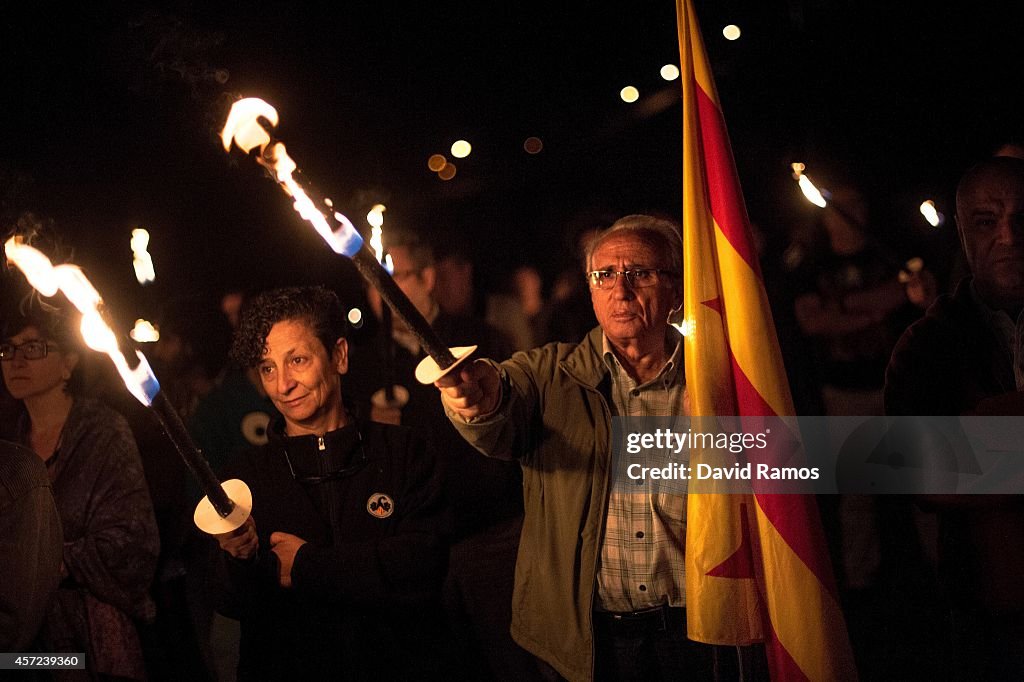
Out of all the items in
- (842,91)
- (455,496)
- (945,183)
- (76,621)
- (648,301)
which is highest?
(842,91)

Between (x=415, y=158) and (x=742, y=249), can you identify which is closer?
(x=742, y=249)

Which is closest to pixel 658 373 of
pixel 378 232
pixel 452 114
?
pixel 378 232

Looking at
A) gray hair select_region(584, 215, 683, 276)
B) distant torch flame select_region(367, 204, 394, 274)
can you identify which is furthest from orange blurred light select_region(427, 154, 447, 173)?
gray hair select_region(584, 215, 683, 276)

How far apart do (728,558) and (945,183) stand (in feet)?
6.18

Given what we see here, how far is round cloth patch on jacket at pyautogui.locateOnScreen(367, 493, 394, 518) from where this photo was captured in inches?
110

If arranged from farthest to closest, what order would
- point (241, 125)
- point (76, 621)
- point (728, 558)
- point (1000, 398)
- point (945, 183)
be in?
1. point (945, 183)
2. point (76, 621)
3. point (1000, 398)
4. point (728, 558)
5. point (241, 125)

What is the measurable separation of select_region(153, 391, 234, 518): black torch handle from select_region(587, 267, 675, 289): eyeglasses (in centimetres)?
124

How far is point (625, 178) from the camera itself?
11.9ft

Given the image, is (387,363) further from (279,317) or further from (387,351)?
(279,317)

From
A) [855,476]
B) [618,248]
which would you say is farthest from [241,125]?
[855,476]

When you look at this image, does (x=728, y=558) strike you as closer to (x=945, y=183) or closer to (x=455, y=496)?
(x=455, y=496)

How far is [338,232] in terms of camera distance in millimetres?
1871

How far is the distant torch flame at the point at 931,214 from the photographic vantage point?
3453 millimetres

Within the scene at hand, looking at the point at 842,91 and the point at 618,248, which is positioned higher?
the point at 842,91
